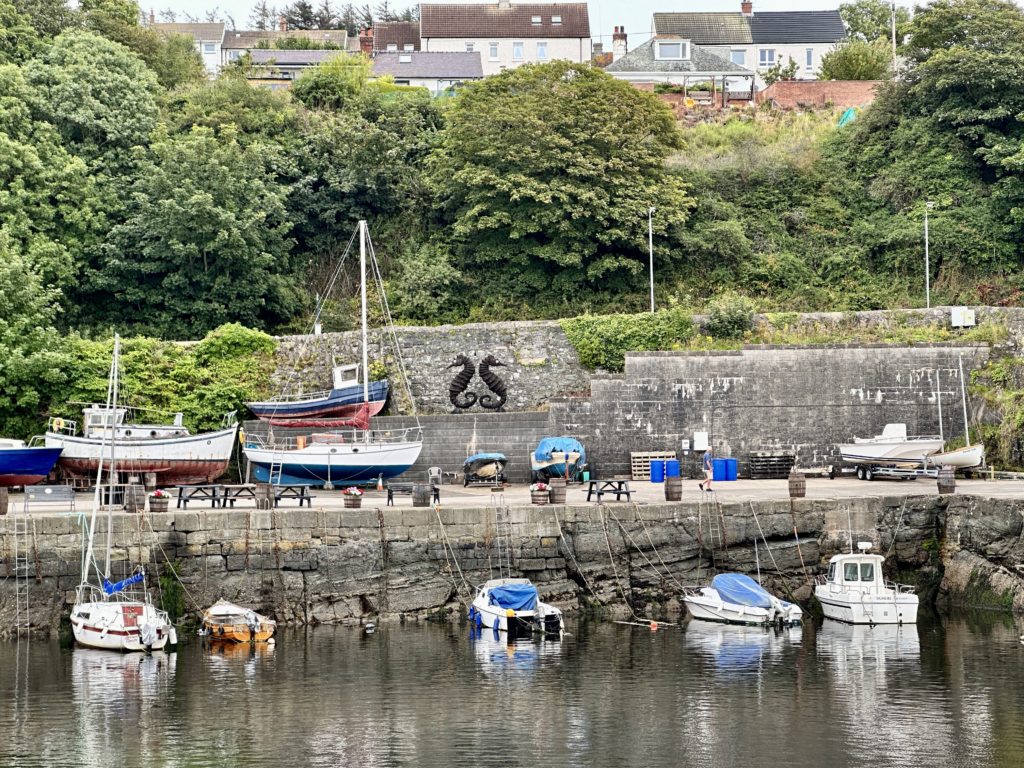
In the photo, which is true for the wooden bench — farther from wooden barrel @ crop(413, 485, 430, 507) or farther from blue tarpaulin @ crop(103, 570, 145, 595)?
blue tarpaulin @ crop(103, 570, 145, 595)

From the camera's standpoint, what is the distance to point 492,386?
140ft

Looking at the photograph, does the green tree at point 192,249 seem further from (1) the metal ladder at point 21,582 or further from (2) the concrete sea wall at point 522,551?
(1) the metal ladder at point 21,582

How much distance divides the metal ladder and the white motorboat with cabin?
16.7 metres

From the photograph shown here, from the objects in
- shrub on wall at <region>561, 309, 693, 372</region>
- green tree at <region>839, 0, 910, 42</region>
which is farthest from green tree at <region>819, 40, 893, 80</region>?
shrub on wall at <region>561, 309, 693, 372</region>

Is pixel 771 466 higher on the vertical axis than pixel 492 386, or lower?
lower

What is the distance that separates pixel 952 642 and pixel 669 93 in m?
37.5

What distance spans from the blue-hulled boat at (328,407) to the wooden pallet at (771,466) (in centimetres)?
1020

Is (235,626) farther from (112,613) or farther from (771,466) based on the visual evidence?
(771,466)

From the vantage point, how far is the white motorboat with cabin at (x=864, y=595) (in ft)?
105

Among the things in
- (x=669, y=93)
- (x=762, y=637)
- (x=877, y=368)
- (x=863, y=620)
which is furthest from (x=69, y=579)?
(x=669, y=93)

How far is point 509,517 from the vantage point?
3316 centimetres

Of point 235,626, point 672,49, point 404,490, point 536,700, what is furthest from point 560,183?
point 536,700

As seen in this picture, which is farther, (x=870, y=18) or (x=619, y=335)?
(x=870, y=18)

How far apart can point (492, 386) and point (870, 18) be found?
47073mm
